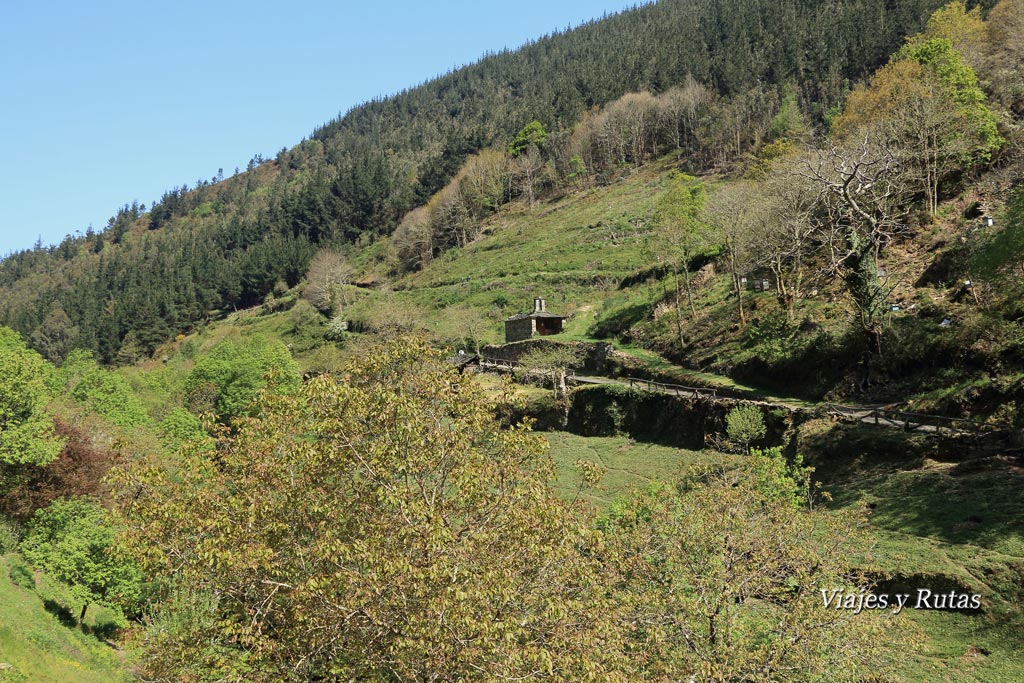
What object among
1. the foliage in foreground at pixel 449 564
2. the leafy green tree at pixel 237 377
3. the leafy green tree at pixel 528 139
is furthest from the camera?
the leafy green tree at pixel 528 139

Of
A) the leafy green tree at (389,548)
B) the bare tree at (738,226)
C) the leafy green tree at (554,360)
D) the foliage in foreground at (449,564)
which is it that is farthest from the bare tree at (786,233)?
the leafy green tree at (389,548)

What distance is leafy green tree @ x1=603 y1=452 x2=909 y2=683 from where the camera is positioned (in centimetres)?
1280

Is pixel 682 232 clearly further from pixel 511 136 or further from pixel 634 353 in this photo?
pixel 511 136

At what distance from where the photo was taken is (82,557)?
2697 cm

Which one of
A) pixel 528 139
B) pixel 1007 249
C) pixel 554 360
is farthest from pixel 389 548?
pixel 528 139

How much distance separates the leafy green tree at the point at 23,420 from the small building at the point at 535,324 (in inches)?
1618

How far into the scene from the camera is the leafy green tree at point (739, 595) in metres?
12.8

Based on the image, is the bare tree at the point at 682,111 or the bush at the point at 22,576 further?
the bare tree at the point at 682,111

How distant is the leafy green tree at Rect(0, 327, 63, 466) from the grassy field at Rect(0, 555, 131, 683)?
4709mm

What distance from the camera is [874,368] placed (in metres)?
31.4

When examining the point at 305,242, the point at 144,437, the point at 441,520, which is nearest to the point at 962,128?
the point at 441,520

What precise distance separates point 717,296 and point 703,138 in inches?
2494

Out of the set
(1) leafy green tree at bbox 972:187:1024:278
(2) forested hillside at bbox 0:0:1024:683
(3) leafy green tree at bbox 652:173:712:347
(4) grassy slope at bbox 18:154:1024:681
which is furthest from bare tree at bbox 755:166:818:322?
(1) leafy green tree at bbox 972:187:1024:278

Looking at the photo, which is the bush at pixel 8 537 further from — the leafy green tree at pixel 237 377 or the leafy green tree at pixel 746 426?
the leafy green tree at pixel 237 377
